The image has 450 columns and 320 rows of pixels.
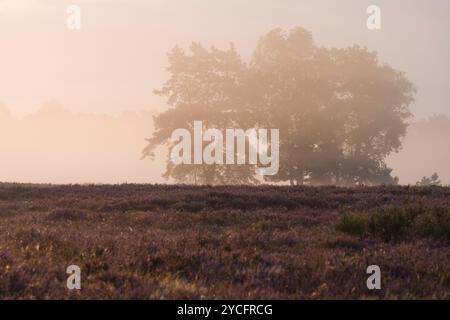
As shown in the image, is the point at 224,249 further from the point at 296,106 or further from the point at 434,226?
the point at 296,106

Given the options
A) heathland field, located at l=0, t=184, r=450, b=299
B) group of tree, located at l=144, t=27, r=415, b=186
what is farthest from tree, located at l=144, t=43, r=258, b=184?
heathland field, located at l=0, t=184, r=450, b=299

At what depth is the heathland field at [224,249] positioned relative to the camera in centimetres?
686

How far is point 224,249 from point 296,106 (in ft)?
127

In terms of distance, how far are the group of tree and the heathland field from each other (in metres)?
28.1

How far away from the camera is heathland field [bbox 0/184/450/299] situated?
6.86 m

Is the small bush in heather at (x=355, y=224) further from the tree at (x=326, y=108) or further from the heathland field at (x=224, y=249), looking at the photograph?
the tree at (x=326, y=108)

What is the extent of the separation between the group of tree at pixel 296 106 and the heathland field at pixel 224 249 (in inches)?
1104

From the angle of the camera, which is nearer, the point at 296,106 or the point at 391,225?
the point at 391,225

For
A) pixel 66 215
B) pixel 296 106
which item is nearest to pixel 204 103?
pixel 296 106

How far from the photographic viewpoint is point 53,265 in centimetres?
783

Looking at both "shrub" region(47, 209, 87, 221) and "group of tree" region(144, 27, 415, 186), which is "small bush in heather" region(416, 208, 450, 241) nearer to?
"shrub" region(47, 209, 87, 221)

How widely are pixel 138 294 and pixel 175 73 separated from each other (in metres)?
46.4

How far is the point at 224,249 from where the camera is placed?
942 cm

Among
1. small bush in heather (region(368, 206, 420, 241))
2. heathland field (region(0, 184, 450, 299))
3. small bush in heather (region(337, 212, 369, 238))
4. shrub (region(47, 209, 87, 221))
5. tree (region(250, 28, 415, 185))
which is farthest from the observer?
tree (region(250, 28, 415, 185))
